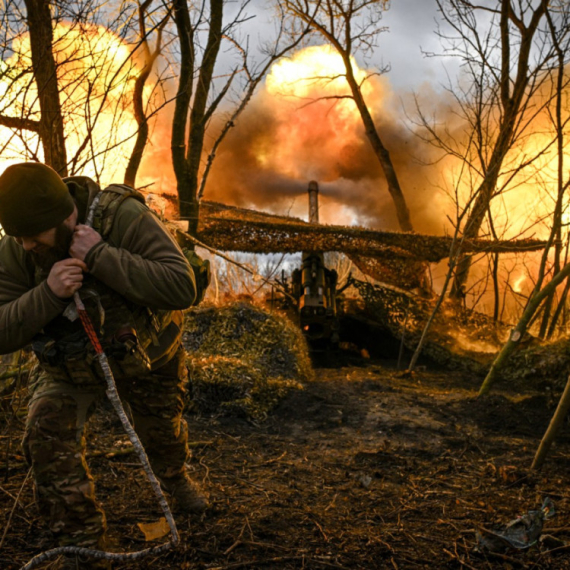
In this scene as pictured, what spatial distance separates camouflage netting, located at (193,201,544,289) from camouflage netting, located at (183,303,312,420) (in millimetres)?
2756

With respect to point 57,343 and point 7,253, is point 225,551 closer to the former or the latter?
point 57,343

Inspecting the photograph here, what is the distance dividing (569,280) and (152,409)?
310 inches

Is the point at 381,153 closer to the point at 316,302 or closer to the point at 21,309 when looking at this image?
the point at 316,302

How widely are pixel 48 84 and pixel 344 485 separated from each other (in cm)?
377

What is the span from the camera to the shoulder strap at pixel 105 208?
2.20 meters

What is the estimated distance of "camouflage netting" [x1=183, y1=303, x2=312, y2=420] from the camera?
555cm

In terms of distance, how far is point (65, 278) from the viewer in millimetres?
1960

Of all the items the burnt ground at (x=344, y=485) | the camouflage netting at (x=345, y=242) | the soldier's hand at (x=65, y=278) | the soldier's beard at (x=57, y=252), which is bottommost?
the burnt ground at (x=344, y=485)

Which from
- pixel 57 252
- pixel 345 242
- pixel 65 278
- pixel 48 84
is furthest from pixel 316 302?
pixel 65 278

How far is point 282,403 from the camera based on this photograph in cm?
583

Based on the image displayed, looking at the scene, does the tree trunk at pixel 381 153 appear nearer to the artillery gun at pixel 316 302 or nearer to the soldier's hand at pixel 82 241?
the artillery gun at pixel 316 302

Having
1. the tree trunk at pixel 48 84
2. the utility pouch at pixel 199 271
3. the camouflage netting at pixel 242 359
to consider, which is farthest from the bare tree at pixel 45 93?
the camouflage netting at pixel 242 359

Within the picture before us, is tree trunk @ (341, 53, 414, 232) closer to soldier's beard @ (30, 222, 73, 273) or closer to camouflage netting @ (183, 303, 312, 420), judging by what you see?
camouflage netting @ (183, 303, 312, 420)

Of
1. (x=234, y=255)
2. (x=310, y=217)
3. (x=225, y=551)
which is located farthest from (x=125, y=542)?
(x=310, y=217)
